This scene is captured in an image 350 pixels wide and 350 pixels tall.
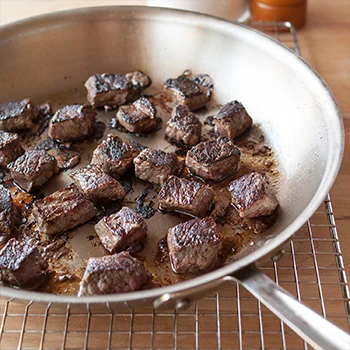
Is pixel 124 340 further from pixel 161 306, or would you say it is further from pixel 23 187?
pixel 23 187

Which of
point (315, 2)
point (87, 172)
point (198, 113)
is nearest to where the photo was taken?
point (87, 172)

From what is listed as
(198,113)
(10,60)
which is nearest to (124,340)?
(198,113)

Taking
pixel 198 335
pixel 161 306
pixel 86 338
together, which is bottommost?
pixel 198 335

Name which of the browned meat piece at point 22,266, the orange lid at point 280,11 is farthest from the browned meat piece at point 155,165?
the orange lid at point 280,11

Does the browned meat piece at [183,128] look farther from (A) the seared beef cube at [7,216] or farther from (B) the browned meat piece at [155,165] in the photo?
(A) the seared beef cube at [7,216]

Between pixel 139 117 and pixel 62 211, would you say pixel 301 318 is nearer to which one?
pixel 62 211

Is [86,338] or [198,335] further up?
[86,338]

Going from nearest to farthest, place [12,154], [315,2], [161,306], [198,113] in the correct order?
[161,306] → [12,154] → [198,113] → [315,2]

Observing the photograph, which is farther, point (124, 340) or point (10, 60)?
point (10, 60)
